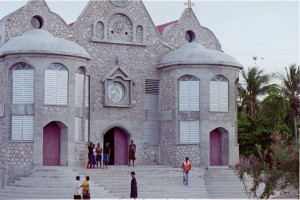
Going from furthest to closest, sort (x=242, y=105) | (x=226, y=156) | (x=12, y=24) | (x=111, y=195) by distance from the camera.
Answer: (x=242, y=105)
(x=226, y=156)
(x=12, y=24)
(x=111, y=195)

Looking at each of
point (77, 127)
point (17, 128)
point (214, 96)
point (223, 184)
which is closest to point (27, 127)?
point (17, 128)

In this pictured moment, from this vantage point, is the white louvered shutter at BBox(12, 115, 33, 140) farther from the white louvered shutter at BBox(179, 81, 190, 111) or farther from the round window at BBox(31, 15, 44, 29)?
the white louvered shutter at BBox(179, 81, 190, 111)

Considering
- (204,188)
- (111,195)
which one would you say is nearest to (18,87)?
(111,195)

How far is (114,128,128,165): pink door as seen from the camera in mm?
36406

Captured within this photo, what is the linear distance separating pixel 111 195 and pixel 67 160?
4.73m

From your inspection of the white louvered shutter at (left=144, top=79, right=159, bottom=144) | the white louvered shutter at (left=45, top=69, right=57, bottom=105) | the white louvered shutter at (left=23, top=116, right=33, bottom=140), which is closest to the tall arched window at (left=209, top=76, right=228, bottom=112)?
the white louvered shutter at (left=144, top=79, right=159, bottom=144)

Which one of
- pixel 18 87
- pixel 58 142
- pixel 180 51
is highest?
pixel 180 51

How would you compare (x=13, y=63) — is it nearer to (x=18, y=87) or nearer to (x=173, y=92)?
(x=18, y=87)

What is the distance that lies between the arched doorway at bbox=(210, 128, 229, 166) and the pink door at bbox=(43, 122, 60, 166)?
846 cm

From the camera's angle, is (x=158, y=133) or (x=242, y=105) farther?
(x=242, y=105)

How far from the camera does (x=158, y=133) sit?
37.1 meters

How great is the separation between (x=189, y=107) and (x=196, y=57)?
104 inches

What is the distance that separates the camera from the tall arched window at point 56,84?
31.9 meters

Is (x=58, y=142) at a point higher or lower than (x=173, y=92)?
lower
